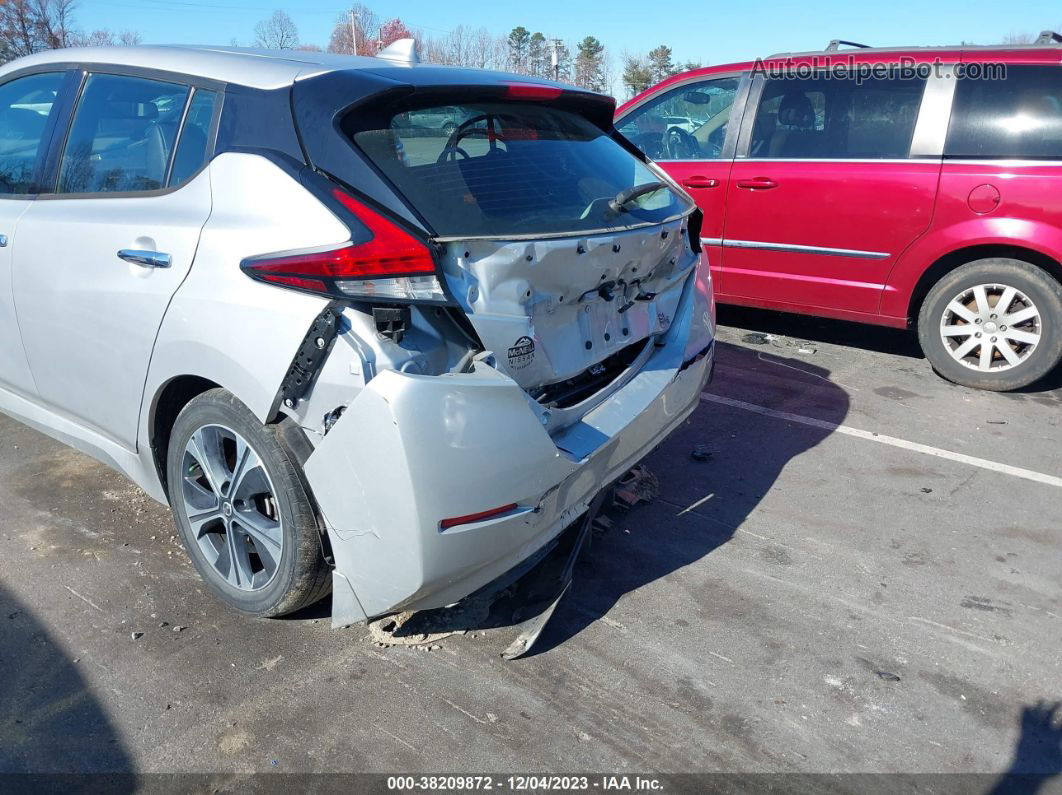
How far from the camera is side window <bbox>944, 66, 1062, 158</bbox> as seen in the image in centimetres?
521

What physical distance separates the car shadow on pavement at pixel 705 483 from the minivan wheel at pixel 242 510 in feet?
2.78

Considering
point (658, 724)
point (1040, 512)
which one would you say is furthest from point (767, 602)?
point (1040, 512)

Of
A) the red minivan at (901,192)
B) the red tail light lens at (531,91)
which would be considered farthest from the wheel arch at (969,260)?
the red tail light lens at (531,91)

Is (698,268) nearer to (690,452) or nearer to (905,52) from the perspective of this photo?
(690,452)

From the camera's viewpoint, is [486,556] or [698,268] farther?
[698,268]

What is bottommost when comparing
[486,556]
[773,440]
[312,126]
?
[773,440]

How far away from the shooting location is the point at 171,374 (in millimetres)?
2938

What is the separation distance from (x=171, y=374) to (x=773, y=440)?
10.2ft

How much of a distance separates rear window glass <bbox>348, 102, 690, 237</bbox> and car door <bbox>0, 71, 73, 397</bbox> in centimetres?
180

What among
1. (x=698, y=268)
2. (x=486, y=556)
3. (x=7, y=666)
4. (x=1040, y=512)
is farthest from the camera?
(x=1040, y=512)

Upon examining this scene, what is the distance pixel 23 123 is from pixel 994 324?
5461mm

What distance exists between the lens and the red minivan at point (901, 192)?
531 centimetres

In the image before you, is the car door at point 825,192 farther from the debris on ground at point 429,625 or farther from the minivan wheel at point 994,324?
the debris on ground at point 429,625

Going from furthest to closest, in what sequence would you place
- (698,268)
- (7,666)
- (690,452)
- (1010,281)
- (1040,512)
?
(1010,281), (690,452), (1040,512), (698,268), (7,666)
